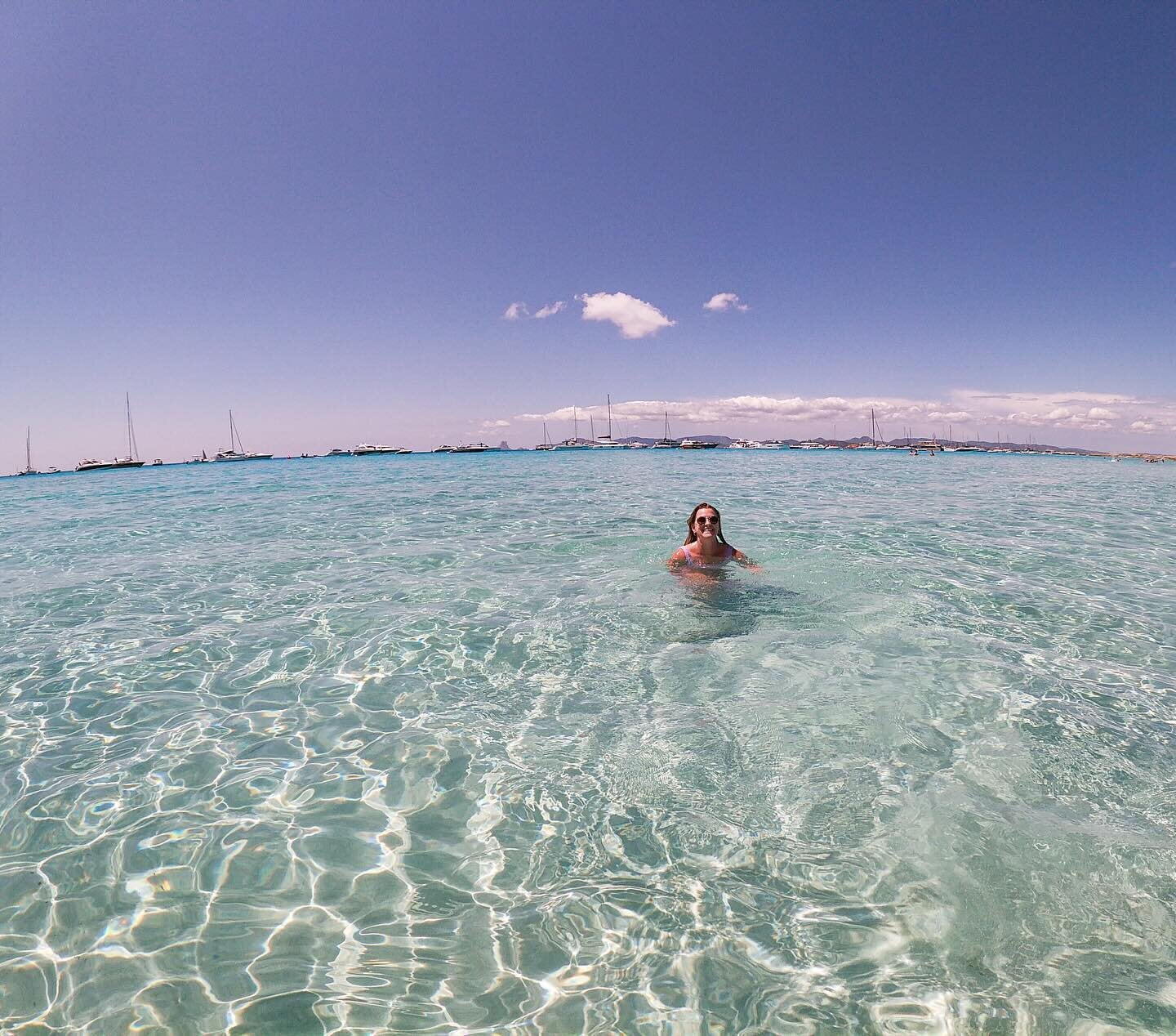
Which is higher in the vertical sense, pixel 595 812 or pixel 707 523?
pixel 707 523

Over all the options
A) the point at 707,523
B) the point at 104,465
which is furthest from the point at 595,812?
the point at 104,465

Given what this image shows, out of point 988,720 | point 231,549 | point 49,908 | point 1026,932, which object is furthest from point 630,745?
point 231,549

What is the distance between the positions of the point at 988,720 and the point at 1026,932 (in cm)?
246

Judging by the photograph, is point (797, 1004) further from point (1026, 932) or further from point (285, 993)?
point (285, 993)

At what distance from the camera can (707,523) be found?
9.13 meters

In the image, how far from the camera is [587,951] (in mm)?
2818

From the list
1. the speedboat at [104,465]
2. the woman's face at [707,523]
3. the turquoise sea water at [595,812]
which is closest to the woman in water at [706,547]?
the woman's face at [707,523]

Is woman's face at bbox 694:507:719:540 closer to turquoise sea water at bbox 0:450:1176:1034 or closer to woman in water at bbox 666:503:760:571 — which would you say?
woman in water at bbox 666:503:760:571

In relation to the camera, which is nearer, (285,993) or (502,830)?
(285,993)

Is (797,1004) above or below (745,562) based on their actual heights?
below

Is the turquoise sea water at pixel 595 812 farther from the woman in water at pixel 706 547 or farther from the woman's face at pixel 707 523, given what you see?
the woman's face at pixel 707 523

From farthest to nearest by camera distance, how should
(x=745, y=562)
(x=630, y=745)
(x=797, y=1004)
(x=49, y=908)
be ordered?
(x=745, y=562), (x=630, y=745), (x=49, y=908), (x=797, y=1004)

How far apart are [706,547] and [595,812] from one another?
6.06 meters

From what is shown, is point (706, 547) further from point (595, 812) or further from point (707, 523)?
point (595, 812)
